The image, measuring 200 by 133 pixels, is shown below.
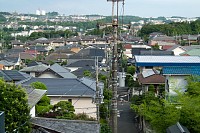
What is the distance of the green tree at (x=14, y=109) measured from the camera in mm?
9441

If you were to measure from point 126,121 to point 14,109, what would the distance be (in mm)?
10889

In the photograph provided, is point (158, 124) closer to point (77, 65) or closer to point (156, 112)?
point (156, 112)

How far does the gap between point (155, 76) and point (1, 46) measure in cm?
6055

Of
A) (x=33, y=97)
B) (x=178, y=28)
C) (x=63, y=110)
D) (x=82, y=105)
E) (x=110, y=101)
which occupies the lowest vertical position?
(x=82, y=105)

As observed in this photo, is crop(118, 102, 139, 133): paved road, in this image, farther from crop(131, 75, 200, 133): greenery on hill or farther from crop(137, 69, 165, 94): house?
crop(131, 75, 200, 133): greenery on hill

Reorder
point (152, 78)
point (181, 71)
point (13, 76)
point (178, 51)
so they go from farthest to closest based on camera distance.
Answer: point (178, 51) < point (13, 76) < point (152, 78) < point (181, 71)

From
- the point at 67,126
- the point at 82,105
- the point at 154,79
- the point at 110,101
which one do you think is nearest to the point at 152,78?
the point at 154,79

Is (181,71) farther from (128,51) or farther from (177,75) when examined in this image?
(128,51)

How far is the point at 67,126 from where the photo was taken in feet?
35.0

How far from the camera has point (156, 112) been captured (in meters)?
12.6

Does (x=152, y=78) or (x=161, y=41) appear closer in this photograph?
(x=152, y=78)

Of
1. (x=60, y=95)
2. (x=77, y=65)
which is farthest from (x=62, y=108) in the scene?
(x=77, y=65)

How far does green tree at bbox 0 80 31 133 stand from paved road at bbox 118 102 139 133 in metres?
Result: 8.46

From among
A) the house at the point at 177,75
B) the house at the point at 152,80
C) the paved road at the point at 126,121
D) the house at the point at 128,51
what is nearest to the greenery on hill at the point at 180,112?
the house at the point at 177,75
